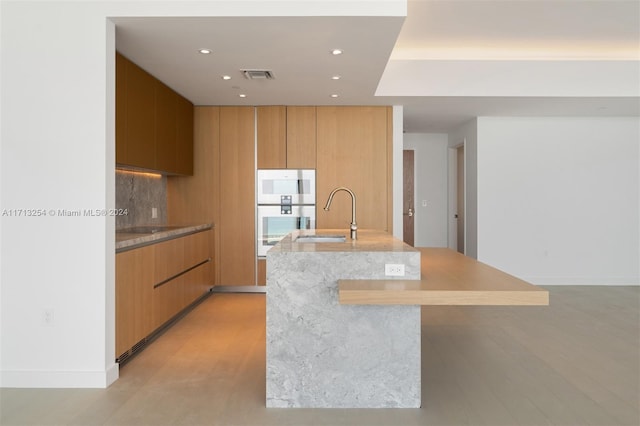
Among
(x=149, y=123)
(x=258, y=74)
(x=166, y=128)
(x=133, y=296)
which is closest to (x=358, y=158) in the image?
(x=258, y=74)

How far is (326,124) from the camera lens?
5.57 meters

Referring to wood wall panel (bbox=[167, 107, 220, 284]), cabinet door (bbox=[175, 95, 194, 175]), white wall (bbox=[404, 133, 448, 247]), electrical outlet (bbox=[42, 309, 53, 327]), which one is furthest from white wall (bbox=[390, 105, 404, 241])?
electrical outlet (bbox=[42, 309, 53, 327])

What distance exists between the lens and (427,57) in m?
5.07

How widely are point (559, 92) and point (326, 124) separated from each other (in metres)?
2.55

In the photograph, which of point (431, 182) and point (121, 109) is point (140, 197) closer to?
point (121, 109)

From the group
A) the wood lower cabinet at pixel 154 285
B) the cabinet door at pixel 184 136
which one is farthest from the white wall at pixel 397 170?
the cabinet door at pixel 184 136

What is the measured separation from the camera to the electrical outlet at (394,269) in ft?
8.04

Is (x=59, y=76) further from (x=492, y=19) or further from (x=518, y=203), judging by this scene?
(x=518, y=203)

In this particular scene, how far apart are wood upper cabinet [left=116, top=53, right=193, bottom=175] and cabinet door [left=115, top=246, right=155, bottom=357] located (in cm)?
77

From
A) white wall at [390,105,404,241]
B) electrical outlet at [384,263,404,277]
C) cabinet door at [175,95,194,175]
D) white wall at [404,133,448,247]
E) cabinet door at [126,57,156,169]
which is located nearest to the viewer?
electrical outlet at [384,263,404,277]

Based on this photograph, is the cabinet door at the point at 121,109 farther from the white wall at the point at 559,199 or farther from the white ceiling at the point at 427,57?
the white wall at the point at 559,199

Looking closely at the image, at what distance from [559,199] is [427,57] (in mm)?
2809

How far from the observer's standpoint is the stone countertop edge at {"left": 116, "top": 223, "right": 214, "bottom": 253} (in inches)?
124

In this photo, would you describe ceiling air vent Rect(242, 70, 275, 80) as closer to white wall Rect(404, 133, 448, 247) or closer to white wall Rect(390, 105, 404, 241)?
white wall Rect(390, 105, 404, 241)
